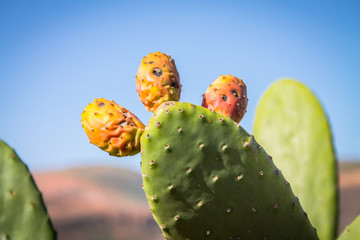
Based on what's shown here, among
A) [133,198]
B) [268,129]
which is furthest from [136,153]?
[133,198]

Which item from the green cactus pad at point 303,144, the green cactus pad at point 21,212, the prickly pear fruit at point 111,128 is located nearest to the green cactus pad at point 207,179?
the prickly pear fruit at point 111,128

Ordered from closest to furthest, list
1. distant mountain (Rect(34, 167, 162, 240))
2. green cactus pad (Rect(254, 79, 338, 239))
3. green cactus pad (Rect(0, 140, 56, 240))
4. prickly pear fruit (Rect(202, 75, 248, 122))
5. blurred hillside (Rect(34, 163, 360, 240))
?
green cactus pad (Rect(0, 140, 56, 240)), prickly pear fruit (Rect(202, 75, 248, 122)), green cactus pad (Rect(254, 79, 338, 239)), blurred hillside (Rect(34, 163, 360, 240)), distant mountain (Rect(34, 167, 162, 240))

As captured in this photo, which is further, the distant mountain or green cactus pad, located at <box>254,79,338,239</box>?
the distant mountain

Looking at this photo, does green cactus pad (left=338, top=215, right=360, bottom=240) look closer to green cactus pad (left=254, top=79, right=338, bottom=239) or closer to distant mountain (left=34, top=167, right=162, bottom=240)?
green cactus pad (left=254, top=79, right=338, bottom=239)

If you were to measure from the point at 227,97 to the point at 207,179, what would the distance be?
20 cm

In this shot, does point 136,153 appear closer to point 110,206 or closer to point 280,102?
point 280,102

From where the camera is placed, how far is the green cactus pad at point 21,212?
90 centimetres

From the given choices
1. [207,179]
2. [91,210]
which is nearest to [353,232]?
[207,179]

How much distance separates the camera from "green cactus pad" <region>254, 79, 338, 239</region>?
160cm

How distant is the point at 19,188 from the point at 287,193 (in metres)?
0.56

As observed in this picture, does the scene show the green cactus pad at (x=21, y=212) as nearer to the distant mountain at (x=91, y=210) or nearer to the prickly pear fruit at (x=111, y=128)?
the prickly pear fruit at (x=111, y=128)

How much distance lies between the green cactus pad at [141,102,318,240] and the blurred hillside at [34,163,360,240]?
6942 millimetres

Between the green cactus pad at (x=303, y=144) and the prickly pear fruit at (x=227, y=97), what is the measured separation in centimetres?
66

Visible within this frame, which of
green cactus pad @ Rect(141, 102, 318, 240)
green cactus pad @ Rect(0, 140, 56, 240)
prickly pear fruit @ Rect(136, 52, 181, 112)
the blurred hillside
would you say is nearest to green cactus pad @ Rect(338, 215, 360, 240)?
green cactus pad @ Rect(141, 102, 318, 240)
